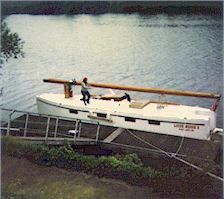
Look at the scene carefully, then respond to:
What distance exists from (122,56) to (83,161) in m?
35.4

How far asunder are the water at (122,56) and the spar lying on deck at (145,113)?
9.11m

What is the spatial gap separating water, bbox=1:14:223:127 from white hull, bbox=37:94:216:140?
9.29 meters

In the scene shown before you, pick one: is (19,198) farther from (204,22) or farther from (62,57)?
(204,22)

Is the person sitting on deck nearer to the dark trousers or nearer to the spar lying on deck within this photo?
the dark trousers

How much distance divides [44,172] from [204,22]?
6246 centimetres

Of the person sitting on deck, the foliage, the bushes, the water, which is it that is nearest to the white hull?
the person sitting on deck

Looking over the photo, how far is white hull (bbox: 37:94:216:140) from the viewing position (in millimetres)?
18578

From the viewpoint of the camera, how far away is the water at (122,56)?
37.6m

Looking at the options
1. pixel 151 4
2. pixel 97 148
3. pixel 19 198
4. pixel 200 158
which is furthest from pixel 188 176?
pixel 151 4

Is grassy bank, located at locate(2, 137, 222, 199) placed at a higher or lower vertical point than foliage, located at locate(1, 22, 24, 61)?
lower

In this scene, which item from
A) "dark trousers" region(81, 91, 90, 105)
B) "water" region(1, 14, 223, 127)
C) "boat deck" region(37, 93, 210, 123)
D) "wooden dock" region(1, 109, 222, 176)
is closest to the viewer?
"wooden dock" region(1, 109, 222, 176)

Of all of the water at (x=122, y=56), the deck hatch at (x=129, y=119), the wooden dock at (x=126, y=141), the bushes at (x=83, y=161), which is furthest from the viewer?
the water at (x=122, y=56)

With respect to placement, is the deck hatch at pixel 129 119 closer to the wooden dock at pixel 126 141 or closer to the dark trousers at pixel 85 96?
the wooden dock at pixel 126 141

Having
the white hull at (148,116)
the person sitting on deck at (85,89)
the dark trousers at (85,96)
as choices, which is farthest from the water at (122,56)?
the person sitting on deck at (85,89)
